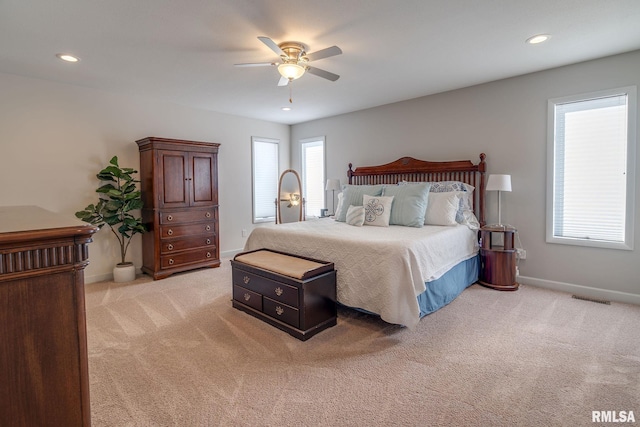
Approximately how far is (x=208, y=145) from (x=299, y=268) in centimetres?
293

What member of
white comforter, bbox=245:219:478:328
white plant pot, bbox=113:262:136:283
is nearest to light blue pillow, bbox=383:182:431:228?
white comforter, bbox=245:219:478:328

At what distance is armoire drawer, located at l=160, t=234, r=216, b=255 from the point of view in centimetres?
438

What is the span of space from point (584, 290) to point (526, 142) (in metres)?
1.77

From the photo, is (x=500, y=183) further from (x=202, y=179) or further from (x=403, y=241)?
(x=202, y=179)

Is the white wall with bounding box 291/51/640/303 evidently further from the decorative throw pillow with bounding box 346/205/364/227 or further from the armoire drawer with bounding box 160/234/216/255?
the armoire drawer with bounding box 160/234/216/255

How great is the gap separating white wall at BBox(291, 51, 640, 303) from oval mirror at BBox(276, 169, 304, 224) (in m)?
Result: 2.04

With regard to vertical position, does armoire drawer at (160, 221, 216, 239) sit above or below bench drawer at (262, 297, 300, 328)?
above

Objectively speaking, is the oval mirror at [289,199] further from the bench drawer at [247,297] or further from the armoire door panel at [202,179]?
the bench drawer at [247,297]

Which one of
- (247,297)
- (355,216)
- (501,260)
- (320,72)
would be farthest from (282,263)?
(501,260)

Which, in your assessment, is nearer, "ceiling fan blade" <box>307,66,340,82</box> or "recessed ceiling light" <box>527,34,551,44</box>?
"recessed ceiling light" <box>527,34,551,44</box>

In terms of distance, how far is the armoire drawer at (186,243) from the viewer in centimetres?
438

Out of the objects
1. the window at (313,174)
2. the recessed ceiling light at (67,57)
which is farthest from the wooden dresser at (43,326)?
the window at (313,174)

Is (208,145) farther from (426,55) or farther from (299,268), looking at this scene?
(426,55)

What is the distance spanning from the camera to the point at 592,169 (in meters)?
3.44
